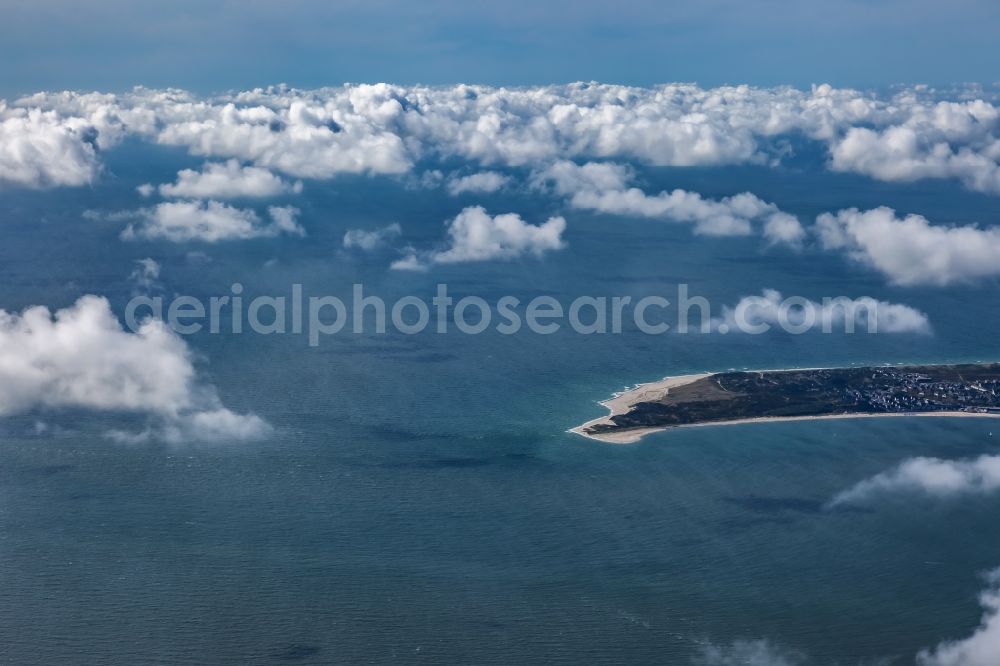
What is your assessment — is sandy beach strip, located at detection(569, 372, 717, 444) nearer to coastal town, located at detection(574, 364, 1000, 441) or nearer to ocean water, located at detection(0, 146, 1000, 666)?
coastal town, located at detection(574, 364, 1000, 441)

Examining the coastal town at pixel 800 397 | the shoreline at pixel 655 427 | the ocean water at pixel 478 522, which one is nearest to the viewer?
the ocean water at pixel 478 522

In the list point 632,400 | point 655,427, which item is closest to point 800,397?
point 632,400

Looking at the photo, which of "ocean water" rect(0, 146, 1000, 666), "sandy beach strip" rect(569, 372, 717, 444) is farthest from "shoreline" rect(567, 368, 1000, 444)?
"ocean water" rect(0, 146, 1000, 666)

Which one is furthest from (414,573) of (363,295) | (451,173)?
(451,173)

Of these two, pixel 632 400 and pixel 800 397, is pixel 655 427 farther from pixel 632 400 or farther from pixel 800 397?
pixel 800 397

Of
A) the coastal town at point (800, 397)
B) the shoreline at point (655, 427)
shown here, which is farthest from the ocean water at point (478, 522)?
the coastal town at point (800, 397)

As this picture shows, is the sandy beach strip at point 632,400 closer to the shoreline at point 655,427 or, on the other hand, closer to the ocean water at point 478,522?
the shoreline at point 655,427

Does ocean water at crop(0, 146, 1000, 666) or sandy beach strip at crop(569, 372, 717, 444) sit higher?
sandy beach strip at crop(569, 372, 717, 444)

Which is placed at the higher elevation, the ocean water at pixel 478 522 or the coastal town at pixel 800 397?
the coastal town at pixel 800 397
